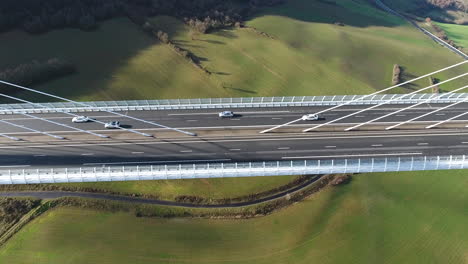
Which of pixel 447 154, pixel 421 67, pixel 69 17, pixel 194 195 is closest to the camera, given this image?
pixel 447 154

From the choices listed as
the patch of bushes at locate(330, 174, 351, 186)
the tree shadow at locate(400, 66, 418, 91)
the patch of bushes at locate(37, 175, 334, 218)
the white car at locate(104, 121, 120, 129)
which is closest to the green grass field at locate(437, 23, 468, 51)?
the tree shadow at locate(400, 66, 418, 91)

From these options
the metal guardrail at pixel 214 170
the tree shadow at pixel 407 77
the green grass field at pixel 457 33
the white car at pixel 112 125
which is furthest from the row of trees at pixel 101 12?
the green grass field at pixel 457 33

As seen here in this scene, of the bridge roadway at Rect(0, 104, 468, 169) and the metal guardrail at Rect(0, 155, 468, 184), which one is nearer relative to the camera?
the metal guardrail at Rect(0, 155, 468, 184)

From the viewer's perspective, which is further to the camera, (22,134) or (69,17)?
(69,17)

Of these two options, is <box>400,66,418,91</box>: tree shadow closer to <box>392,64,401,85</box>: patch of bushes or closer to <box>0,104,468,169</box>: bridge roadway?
<box>392,64,401,85</box>: patch of bushes

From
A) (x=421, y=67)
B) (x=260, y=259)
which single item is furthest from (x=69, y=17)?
(x=421, y=67)

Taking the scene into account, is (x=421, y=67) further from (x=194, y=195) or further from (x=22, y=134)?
(x=22, y=134)

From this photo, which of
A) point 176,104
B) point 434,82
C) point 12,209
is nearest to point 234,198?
point 176,104

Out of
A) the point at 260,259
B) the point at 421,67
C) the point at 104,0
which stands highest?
the point at 104,0
